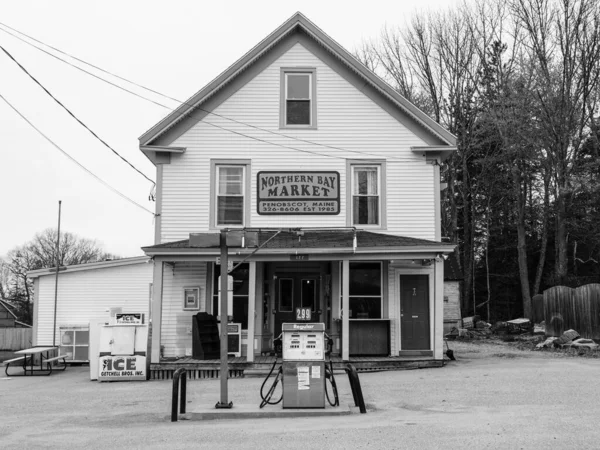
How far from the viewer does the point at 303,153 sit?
18.1m

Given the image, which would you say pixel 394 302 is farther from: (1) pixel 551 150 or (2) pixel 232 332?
(1) pixel 551 150

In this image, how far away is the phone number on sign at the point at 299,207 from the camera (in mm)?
17891

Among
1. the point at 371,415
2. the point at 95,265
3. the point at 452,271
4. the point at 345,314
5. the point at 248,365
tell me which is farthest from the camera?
the point at 452,271

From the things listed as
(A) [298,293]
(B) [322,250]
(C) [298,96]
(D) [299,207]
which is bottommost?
(A) [298,293]

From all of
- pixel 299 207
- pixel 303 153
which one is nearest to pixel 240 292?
pixel 299 207

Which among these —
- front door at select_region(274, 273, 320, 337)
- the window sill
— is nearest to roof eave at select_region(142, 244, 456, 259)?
front door at select_region(274, 273, 320, 337)

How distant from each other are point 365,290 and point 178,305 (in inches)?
189

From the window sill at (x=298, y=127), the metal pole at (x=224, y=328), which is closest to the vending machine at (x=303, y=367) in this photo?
the metal pole at (x=224, y=328)

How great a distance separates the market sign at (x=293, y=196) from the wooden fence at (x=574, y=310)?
1022 cm

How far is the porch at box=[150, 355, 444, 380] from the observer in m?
16.1

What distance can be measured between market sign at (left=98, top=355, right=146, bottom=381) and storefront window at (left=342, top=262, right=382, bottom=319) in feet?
17.6

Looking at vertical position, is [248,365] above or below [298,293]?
below

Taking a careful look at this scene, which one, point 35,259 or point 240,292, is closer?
point 240,292

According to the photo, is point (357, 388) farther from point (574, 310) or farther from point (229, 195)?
point (574, 310)
